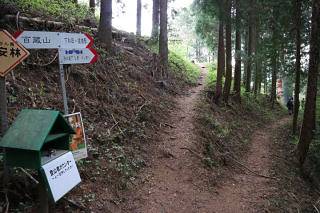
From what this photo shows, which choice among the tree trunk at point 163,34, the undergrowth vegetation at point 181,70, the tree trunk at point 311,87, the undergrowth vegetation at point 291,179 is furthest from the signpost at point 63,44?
the undergrowth vegetation at point 181,70

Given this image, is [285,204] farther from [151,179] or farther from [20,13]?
[20,13]

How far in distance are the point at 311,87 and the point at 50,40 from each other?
9541mm

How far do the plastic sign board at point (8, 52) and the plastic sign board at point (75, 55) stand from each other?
36.9 inches

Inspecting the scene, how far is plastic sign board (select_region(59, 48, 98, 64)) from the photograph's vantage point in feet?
13.6

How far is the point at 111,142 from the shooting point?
6.28 m

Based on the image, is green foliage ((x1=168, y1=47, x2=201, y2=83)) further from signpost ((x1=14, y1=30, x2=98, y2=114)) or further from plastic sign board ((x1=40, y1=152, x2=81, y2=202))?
plastic sign board ((x1=40, y1=152, x2=81, y2=202))

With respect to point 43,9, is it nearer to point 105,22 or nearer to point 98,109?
point 105,22

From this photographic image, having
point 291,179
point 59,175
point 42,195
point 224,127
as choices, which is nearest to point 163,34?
point 224,127

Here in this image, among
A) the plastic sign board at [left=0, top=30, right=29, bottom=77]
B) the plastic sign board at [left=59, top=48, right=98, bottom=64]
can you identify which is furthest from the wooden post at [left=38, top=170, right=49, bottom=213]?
the plastic sign board at [left=59, top=48, right=98, bottom=64]

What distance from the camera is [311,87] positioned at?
8984mm

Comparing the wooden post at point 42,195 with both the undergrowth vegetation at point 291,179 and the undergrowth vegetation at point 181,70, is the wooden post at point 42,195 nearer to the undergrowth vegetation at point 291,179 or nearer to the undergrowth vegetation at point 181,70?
the undergrowth vegetation at point 291,179

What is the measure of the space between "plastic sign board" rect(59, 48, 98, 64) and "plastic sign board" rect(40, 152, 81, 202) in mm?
1993

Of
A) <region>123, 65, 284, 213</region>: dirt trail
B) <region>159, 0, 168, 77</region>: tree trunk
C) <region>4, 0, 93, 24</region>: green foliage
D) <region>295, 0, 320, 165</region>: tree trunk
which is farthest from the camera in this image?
<region>159, 0, 168, 77</region>: tree trunk

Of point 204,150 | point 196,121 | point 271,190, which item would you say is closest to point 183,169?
point 204,150
